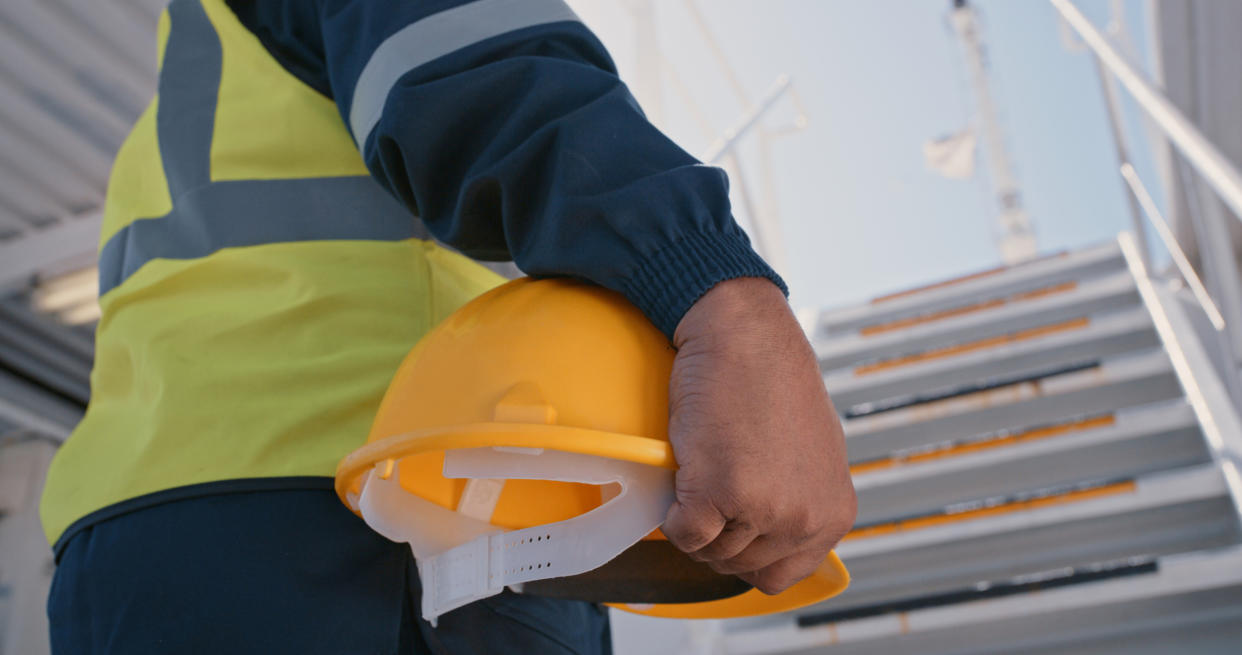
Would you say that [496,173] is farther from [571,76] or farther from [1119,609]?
[1119,609]

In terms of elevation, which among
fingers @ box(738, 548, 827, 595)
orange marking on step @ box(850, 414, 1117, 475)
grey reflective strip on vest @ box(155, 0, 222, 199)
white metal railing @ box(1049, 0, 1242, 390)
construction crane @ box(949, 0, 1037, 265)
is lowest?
construction crane @ box(949, 0, 1037, 265)

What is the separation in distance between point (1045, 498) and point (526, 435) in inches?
85.7

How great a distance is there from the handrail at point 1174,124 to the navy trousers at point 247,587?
1600mm

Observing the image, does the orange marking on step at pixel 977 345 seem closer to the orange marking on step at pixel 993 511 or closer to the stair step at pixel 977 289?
the stair step at pixel 977 289

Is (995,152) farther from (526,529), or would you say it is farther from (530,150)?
(526,529)

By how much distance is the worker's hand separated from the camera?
783 millimetres

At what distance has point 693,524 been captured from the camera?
30.9 inches

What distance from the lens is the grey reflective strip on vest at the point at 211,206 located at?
1.15 m

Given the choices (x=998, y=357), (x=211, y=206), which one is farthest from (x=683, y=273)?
(x=998, y=357)

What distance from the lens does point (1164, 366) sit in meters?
2.79

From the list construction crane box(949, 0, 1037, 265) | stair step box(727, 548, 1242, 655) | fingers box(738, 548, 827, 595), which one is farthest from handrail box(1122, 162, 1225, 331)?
construction crane box(949, 0, 1037, 265)

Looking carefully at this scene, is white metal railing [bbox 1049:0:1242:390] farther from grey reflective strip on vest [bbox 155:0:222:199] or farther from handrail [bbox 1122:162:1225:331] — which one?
grey reflective strip on vest [bbox 155:0:222:199]

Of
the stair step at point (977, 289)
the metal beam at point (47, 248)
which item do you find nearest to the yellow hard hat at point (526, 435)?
the stair step at point (977, 289)

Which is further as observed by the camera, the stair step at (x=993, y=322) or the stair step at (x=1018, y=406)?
the stair step at (x=993, y=322)
